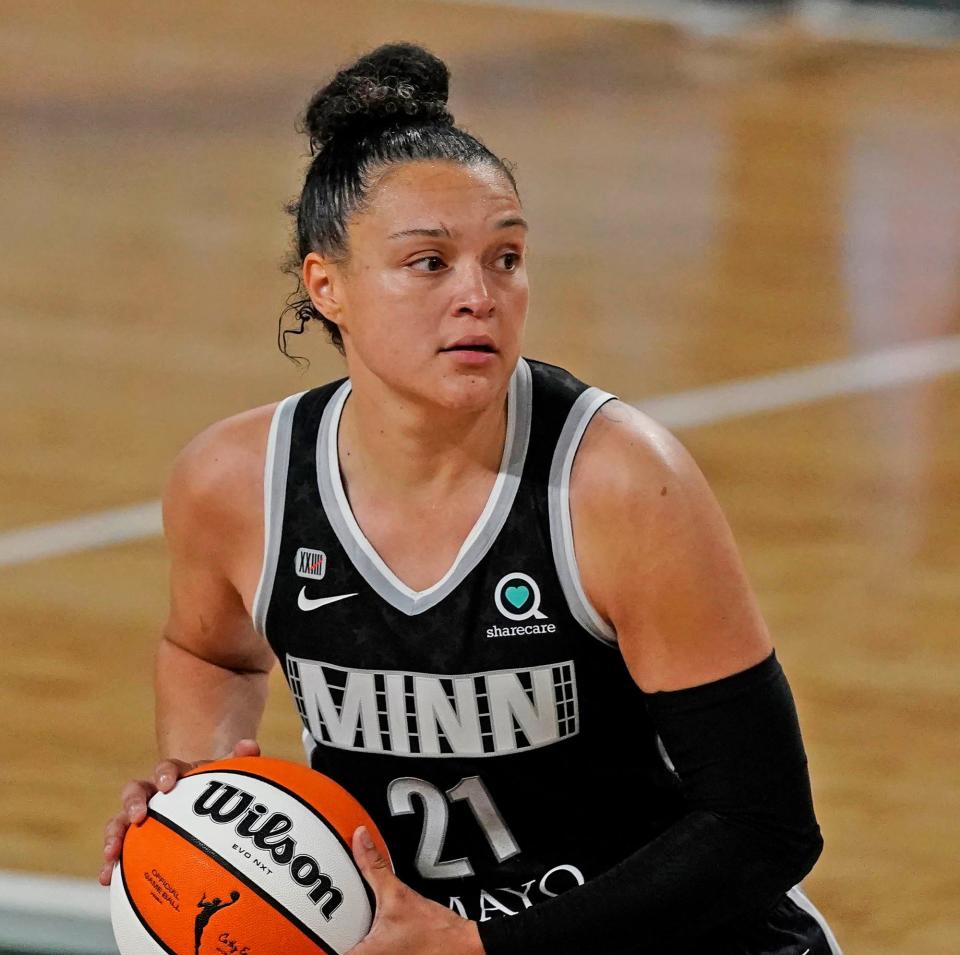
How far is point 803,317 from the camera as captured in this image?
671cm

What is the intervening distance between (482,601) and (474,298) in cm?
39

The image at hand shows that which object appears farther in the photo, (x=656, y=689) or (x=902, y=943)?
(x=902, y=943)

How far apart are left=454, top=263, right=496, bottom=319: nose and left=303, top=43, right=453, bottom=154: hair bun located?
26 centimetres

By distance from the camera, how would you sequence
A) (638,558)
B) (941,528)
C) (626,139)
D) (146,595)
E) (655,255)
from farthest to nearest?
(626,139), (655,255), (941,528), (146,595), (638,558)

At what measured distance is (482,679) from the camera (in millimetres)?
2441

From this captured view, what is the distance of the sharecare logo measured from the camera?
7.77 ft

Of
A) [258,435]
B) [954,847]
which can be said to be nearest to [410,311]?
[258,435]

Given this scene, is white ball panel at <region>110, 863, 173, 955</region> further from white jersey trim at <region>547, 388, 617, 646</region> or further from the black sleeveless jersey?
white jersey trim at <region>547, 388, 617, 646</region>

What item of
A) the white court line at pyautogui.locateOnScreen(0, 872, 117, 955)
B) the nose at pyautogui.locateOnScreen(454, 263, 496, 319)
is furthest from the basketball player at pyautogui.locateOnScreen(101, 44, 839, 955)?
the white court line at pyautogui.locateOnScreen(0, 872, 117, 955)

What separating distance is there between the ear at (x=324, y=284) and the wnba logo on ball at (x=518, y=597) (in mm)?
419

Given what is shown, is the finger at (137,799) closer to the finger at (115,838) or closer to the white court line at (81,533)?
the finger at (115,838)

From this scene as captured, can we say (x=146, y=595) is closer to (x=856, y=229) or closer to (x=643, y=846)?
(x=643, y=846)

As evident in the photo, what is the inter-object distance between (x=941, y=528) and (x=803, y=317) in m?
1.76

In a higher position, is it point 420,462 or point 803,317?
point 420,462
